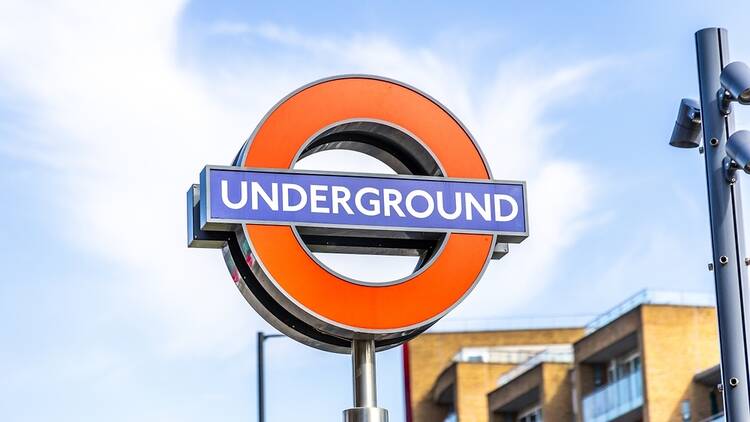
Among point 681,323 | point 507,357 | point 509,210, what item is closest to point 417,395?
point 507,357

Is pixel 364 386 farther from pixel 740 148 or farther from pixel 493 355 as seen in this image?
pixel 493 355

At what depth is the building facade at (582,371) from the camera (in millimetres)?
46969

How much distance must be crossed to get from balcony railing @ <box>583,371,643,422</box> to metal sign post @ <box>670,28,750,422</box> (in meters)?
36.9

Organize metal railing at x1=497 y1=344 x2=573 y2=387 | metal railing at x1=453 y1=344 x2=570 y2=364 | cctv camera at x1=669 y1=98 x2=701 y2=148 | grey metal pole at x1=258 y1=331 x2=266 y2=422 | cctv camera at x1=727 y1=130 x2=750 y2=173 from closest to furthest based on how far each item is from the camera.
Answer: cctv camera at x1=727 y1=130 x2=750 y2=173, cctv camera at x1=669 y1=98 x2=701 y2=148, grey metal pole at x1=258 y1=331 x2=266 y2=422, metal railing at x1=497 y1=344 x2=573 y2=387, metal railing at x1=453 y1=344 x2=570 y2=364

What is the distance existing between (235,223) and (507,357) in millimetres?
51791

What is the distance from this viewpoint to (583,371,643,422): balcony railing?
159 feet

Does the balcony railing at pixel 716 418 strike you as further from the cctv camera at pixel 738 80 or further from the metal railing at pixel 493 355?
the cctv camera at pixel 738 80

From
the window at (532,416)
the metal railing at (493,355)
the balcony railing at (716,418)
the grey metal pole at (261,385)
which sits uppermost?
the metal railing at (493,355)

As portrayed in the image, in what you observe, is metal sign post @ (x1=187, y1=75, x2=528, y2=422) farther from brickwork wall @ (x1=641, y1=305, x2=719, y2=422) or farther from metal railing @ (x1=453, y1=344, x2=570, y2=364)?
metal railing @ (x1=453, y1=344, x2=570, y2=364)

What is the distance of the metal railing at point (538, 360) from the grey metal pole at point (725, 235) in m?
44.0

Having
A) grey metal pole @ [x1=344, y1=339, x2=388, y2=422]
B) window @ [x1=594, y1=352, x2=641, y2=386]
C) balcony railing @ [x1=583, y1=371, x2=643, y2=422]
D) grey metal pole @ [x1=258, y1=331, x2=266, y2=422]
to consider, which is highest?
window @ [x1=594, y1=352, x2=641, y2=386]

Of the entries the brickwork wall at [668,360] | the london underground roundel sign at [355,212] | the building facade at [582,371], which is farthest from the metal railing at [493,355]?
the london underground roundel sign at [355,212]

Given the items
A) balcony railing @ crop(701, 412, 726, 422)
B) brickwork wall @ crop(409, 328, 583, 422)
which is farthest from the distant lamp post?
brickwork wall @ crop(409, 328, 583, 422)

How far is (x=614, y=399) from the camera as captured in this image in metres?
50.2
